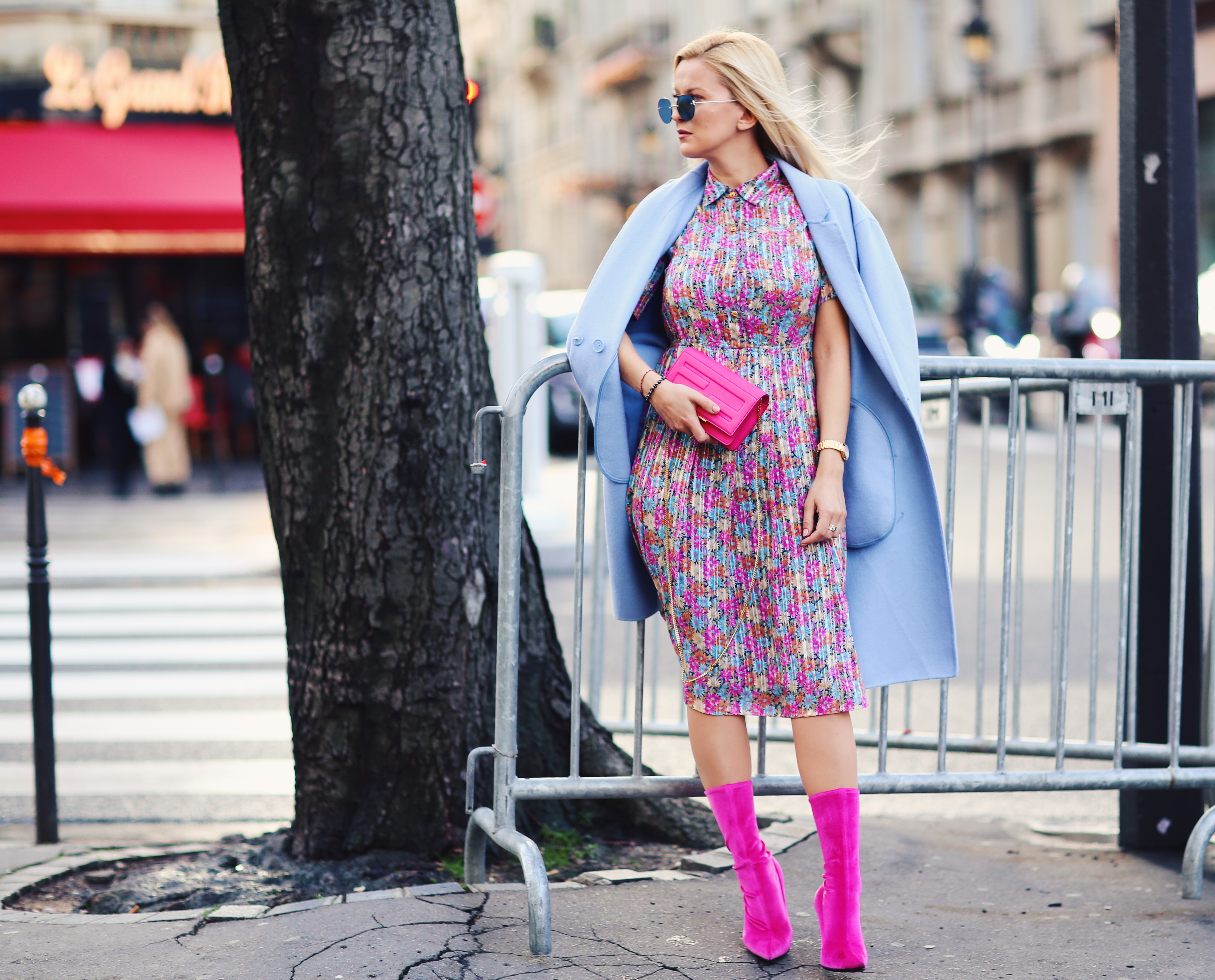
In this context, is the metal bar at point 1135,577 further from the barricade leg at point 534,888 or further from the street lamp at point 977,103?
the street lamp at point 977,103

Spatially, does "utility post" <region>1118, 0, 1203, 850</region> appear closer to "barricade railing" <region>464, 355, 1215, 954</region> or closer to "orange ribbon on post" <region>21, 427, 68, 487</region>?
"barricade railing" <region>464, 355, 1215, 954</region>

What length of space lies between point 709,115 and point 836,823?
1.48 m

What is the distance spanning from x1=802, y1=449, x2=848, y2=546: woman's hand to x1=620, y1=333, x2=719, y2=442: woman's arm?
0.12 m

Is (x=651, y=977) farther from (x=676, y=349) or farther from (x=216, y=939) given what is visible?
(x=676, y=349)

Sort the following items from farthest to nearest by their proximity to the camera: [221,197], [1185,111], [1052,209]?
[1052,209] < [221,197] < [1185,111]

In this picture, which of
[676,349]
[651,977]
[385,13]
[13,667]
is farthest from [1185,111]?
[13,667]

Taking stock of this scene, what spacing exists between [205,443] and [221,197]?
11.4ft

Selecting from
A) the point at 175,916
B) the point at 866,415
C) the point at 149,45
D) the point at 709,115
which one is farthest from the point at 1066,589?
the point at 149,45

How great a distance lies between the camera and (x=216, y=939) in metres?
3.19

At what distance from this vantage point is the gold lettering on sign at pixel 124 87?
17.5 meters

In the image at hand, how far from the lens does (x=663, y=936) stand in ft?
10.5

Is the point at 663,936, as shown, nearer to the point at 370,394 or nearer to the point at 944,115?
the point at 370,394

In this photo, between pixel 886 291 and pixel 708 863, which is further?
pixel 708 863

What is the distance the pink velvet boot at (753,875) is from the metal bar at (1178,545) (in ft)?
3.83
